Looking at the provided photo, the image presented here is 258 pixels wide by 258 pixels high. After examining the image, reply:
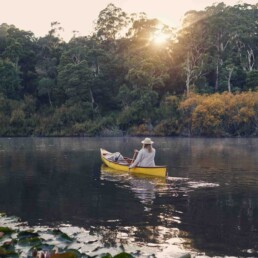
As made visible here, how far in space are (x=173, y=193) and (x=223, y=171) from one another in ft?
22.9

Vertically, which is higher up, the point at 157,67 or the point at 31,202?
the point at 157,67

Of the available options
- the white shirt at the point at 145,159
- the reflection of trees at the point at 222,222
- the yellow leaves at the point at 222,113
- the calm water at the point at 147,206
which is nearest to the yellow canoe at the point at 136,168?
the white shirt at the point at 145,159

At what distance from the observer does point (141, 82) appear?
62.2 m

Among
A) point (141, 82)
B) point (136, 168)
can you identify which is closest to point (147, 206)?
point (136, 168)

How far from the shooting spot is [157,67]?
212ft

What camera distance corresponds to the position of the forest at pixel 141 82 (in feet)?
191

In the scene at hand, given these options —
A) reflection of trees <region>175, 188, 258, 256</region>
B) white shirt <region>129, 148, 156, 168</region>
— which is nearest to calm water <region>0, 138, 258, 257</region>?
reflection of trees <region>175, 188, 258, 256</region>

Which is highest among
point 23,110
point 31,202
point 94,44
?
point 94,44

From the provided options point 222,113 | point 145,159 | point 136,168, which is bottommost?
point 136,168

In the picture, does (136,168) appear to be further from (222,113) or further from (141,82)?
(141,82)

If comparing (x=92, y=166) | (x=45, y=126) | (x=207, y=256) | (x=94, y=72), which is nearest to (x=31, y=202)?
(x=207, y=256)

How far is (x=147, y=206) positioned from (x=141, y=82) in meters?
49.9

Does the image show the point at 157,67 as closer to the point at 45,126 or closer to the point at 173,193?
the point at 45,126

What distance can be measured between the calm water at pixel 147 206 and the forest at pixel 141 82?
3523 centimetres
